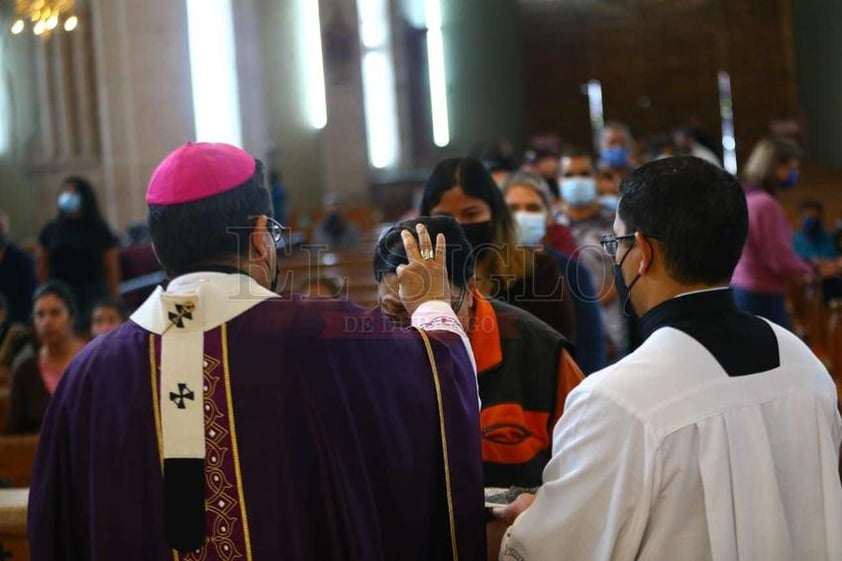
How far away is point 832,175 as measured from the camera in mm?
15008

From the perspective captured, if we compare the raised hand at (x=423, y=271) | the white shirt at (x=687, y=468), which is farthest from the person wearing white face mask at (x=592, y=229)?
the white shirt at (x=687, y=468)

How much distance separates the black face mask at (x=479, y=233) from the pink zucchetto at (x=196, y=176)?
3.58ft

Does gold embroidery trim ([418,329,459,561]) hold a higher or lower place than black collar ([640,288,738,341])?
lower

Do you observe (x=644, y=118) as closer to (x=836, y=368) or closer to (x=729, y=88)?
(x=729, y=88)

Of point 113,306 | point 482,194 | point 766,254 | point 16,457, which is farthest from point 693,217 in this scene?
point 113,306

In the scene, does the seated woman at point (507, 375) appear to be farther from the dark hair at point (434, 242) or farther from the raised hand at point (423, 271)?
the raised hand at point (423, 271)

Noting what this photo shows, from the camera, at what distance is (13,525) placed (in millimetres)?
2801

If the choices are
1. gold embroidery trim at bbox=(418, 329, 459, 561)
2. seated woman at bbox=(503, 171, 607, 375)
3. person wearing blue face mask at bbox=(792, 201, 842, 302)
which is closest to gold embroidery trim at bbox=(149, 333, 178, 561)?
gold embroidery trim at bbox=(418, 329, 459, 561)

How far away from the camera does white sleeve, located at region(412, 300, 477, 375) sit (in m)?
2.33

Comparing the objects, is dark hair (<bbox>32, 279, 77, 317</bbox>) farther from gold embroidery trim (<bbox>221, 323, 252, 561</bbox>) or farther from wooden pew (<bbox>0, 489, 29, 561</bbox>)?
gold embroidery trim (<bbox>221, 323, 252, 561</bbox>)

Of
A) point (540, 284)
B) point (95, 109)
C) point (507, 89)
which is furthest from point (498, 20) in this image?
point (540, 284)

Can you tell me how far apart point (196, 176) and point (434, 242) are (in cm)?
63

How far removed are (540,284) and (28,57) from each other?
11342 millimetres

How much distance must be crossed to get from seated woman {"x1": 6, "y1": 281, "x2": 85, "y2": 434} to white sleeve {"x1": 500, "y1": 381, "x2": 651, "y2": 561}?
299 cm
